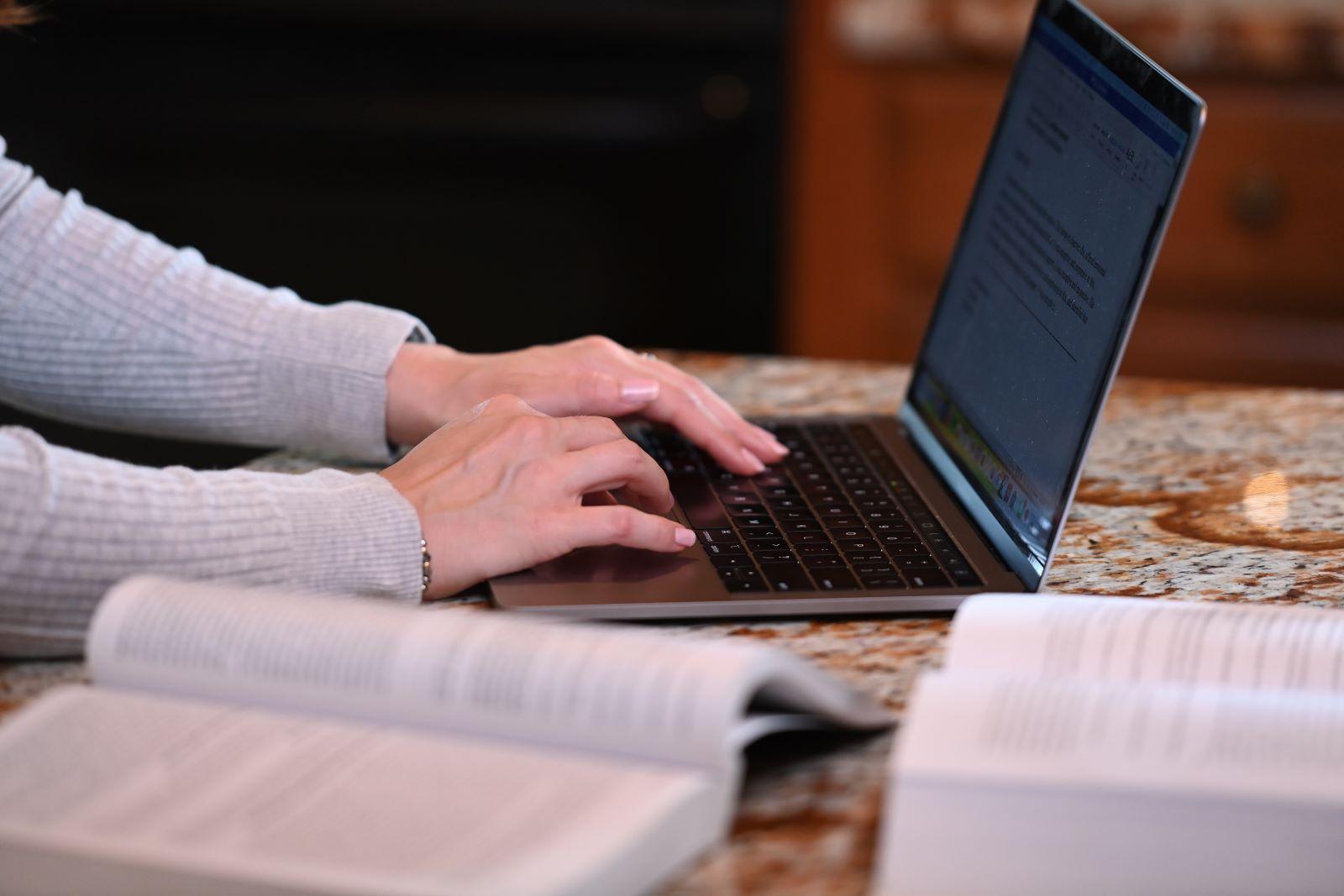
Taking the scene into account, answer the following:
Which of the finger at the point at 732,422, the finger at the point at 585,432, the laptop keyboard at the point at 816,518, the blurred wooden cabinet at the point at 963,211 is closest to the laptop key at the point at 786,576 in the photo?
the laptop keyboard at the point at 816,518

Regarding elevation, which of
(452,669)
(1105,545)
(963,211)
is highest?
(452,669)

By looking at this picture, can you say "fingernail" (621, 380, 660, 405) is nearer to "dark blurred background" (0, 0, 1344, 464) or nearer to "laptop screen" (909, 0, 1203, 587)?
"laptop screen" (909, 0, 1203, 587)

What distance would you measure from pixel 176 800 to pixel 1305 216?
86.2 inches

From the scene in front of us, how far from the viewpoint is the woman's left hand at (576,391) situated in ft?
3.63

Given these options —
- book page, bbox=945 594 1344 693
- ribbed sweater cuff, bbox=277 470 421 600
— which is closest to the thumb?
ribbed sweater cuff, bbox=277 470 421 600

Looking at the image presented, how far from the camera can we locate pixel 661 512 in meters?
1.01

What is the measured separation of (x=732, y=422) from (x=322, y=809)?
23.5 inches

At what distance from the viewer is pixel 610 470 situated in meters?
0.93

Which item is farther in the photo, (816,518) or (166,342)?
(166,342)

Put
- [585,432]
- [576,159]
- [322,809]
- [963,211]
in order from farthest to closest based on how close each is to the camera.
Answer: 1. [576,159]
2. [963,211]
3. [585,432]
4. [322,809]

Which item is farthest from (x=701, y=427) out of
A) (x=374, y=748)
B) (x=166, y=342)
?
(x=374, y=748)

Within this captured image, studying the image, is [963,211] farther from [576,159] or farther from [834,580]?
[834,580]

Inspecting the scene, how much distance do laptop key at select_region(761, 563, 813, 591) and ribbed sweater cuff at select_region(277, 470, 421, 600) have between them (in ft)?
0.62

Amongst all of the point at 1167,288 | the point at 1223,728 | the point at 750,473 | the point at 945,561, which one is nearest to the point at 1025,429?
the point at 945,561
